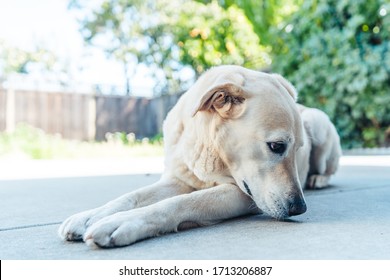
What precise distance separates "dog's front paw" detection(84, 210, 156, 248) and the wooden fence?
37.0 ft

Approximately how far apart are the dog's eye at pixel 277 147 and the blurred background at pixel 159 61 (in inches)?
257

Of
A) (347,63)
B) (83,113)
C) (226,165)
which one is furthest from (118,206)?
(83,113)

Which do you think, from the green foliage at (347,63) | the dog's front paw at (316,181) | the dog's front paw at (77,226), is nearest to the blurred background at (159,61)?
the green foliage at (347,63)

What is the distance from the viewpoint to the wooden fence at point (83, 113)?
12.3 metres

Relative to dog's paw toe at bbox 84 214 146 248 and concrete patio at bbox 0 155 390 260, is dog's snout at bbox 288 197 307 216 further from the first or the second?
dog's paw toe at bbox 84 214 146 248

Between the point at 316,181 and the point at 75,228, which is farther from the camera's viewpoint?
the point at 316,181

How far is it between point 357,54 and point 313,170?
18.4 ft

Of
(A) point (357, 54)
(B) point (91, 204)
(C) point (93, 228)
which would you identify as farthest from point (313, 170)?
(A) point (357, 54)

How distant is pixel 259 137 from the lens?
194cm

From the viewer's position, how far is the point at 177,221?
1734 mm

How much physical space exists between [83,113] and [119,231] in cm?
1259

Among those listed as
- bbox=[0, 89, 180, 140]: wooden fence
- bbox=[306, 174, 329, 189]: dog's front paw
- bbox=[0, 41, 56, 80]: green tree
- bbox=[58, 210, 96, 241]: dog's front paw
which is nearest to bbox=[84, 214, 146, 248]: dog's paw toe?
bbox=[58, 210, 96, 241]: dog's front paw

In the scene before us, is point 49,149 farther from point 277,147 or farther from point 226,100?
point 277,147

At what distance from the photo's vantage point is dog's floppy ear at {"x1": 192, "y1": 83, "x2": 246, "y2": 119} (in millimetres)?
2015
